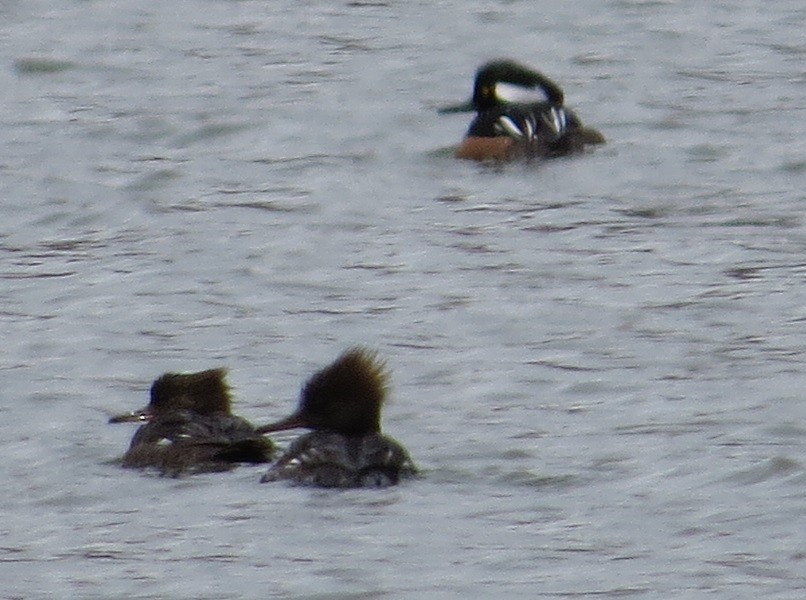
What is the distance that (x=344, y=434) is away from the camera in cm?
1042

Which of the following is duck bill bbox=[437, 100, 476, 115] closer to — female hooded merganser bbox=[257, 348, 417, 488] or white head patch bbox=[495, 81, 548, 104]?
white head patch bbox=[495, 81, 548, 104]

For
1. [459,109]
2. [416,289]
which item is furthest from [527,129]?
[416,289]

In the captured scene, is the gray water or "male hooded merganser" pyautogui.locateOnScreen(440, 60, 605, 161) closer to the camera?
the gray water

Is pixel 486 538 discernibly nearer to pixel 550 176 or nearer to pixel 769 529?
pixel 769 529

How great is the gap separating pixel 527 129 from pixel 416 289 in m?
3.84

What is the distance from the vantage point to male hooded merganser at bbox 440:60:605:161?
17.3 metres

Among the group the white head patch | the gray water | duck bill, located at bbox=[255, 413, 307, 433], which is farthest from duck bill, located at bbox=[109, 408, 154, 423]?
the white head patch

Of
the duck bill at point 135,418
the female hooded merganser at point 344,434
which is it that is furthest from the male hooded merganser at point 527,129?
the female hooded merganser at point 344,434

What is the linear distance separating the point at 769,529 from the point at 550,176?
7.55 m

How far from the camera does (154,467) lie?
10.6 m

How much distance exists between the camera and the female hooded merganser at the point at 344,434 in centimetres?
1018

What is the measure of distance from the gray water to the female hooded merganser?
11 centimetres

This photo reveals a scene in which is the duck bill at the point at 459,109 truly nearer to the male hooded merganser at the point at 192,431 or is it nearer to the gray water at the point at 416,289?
the gray water at the point at 416,289

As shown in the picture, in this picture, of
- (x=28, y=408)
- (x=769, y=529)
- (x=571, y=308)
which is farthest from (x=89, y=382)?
(x=769, y=529)
